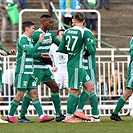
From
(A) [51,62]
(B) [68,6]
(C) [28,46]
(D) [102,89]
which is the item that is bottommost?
(D) [102,89]

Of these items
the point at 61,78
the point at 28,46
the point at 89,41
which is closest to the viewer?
the point at 89,41

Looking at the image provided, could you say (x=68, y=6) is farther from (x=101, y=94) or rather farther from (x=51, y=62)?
(x=51, y=62)

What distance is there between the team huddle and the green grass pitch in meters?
0.68

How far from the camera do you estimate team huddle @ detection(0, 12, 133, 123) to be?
20.1 metres

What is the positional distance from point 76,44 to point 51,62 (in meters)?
1.06

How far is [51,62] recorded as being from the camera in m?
21.0

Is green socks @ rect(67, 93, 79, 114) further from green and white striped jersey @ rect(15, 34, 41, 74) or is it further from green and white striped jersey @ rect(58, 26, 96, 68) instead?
green and white striped jersey @ rect(15, 34, 41, 74)

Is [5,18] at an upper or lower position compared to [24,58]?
upper

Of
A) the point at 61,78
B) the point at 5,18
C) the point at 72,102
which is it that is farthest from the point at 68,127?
the point at 5,18

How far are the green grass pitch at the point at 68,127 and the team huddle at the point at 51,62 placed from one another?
0.68m

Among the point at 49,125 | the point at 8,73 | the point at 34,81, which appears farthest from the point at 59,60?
the point at 49,125

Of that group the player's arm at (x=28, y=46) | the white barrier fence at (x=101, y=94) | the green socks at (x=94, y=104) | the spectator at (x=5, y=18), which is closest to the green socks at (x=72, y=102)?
the green socks at (x=94, y=104)

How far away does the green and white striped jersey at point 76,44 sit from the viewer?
20.0 meters

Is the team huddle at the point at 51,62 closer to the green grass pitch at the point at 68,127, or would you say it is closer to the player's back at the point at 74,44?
the player's back at the point at 74,44
